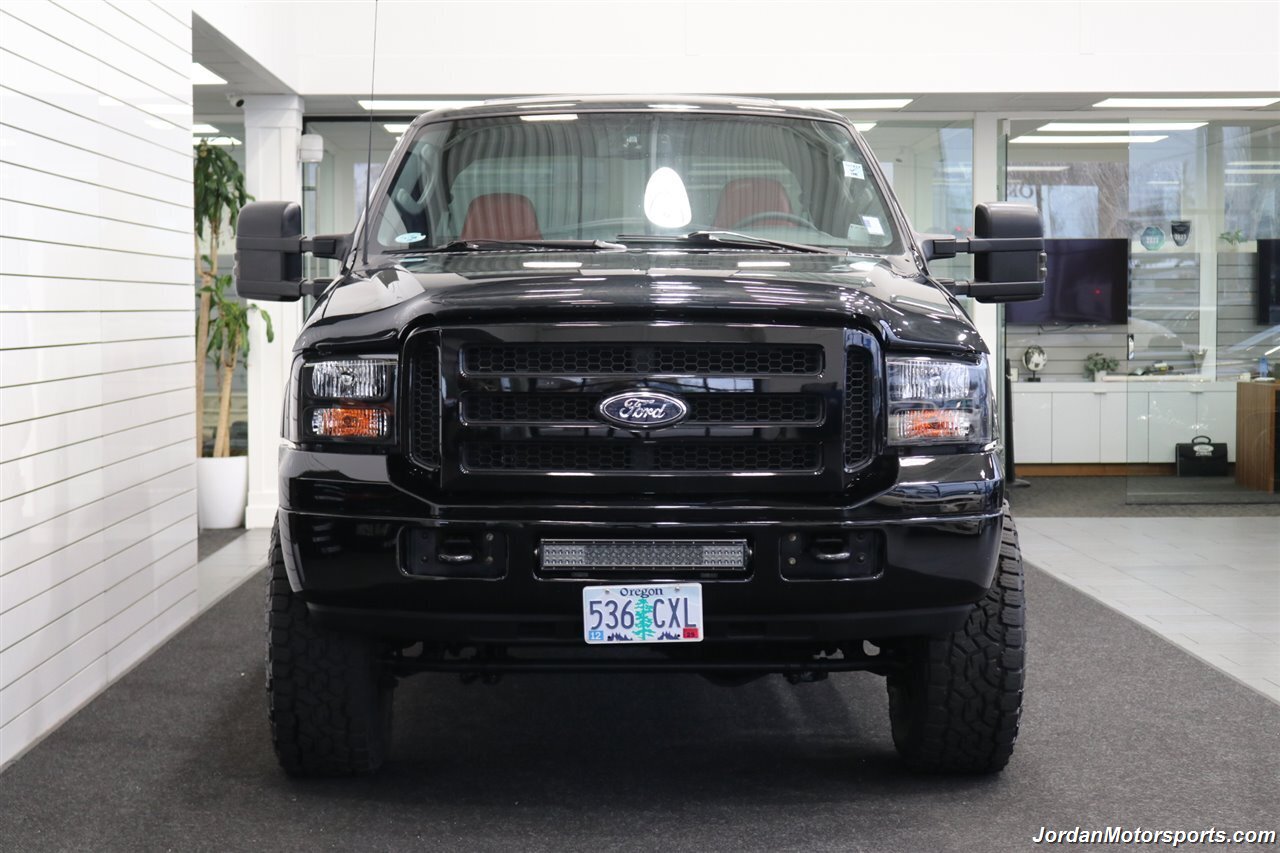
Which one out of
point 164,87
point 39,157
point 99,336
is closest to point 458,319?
point 39,157

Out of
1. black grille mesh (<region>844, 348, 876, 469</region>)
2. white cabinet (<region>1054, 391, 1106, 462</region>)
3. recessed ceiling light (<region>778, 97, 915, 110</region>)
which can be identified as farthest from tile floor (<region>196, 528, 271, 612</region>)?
white cabinet (<region>1054, 391, 1106, 462</region>)

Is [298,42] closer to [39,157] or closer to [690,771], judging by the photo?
[39,157]

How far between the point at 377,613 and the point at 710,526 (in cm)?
68

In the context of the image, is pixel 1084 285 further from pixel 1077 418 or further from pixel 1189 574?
pixel 1189 574

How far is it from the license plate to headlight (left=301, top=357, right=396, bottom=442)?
52 cm

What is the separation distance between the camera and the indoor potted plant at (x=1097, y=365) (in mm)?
11070

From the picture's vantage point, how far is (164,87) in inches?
197

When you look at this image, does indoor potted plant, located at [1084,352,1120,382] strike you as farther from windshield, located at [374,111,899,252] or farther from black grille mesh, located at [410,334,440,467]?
black grille mesh, located at [410,334,440,467]

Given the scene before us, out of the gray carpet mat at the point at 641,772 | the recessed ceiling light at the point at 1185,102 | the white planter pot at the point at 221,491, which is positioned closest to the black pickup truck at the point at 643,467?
the gray carpet mat at the point at 641,772

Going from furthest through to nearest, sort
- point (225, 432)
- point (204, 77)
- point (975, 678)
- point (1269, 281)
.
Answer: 1. point (1269, 281)
2. point (225, 432)
3. point (204, 77)
4. point (975, 678)

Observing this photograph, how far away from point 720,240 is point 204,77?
207 inches

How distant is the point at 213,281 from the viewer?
7.98 meters

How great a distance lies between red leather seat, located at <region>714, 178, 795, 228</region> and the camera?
3.52 m

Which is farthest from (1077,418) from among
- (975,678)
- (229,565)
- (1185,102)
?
(975,678)
